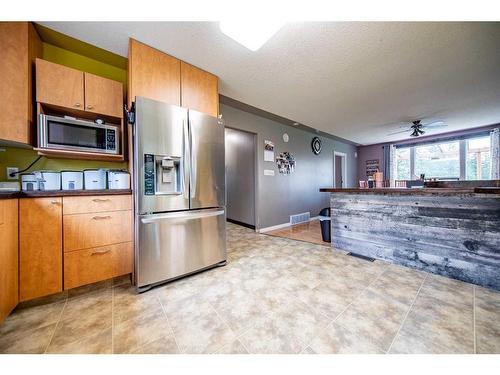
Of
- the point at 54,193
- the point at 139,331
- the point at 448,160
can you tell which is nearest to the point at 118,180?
the point at 54,193

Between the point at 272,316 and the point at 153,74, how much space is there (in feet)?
8.04

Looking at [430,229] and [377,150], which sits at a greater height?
[377,150]

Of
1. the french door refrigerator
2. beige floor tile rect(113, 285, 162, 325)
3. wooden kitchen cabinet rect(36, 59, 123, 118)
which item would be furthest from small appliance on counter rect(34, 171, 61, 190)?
beige floor tile rect(113, 285, 162, 325)

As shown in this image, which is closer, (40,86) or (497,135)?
(40,86)

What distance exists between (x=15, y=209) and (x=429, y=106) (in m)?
5.76

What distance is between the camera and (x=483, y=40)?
1.84 metres

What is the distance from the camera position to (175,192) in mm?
1848

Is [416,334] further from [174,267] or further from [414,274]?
[174,267]

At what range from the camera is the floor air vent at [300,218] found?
467cm

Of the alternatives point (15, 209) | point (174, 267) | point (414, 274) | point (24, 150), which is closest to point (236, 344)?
point (174, 267)

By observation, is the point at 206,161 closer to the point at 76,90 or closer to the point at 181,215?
the point at 181,215

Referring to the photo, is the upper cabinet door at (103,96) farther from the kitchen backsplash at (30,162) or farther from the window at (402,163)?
the window at (402,163)

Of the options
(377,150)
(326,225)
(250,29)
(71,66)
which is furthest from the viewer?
(377,150)

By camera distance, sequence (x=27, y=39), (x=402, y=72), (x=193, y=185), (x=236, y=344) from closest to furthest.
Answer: (x=236, y=344) → (x=27, y=39) → (x=193, y=185) → (x=402, y=72)
